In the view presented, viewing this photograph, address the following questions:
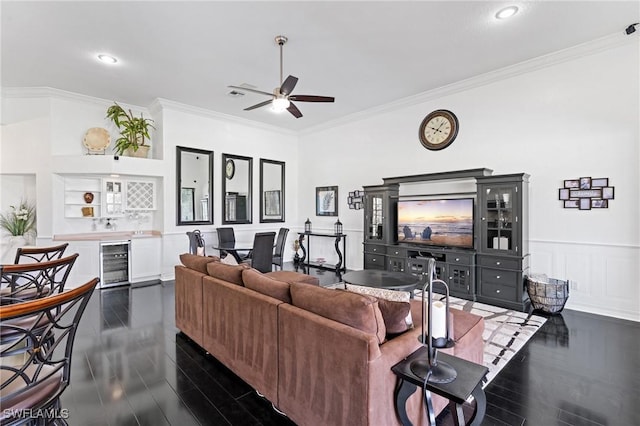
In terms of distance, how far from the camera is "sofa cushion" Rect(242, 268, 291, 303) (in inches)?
87.8

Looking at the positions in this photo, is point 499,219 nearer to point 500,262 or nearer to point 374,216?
point 500,262

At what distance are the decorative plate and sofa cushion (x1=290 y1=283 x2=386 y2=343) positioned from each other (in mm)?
5929

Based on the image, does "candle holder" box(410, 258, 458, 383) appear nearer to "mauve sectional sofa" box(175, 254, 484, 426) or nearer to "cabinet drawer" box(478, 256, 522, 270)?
"mauve sectional sofa" box(175, 254, 484, 426)

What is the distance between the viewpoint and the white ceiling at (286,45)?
336 cm

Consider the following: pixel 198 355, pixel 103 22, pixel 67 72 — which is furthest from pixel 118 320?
pixel 67 72

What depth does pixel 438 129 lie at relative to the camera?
5645 mm

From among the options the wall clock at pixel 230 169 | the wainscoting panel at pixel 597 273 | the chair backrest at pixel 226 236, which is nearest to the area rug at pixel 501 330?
the wainscoting panel at pixel 597 273

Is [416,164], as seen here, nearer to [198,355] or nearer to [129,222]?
[198,355]

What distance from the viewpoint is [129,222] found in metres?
6.40

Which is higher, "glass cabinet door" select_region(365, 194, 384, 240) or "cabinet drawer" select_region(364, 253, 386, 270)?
"glass cabinet door" select_region(365, 194, 384, 240)

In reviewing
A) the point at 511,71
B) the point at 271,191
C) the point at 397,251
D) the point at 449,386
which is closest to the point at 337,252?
the point at 397,251

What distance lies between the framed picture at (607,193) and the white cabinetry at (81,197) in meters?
8.18

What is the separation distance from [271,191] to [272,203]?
31cm

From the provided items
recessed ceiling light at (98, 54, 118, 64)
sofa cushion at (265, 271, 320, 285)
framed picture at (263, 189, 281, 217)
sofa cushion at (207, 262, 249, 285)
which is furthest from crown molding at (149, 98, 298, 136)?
sofa cushion at (207, 262, 249, 285)
